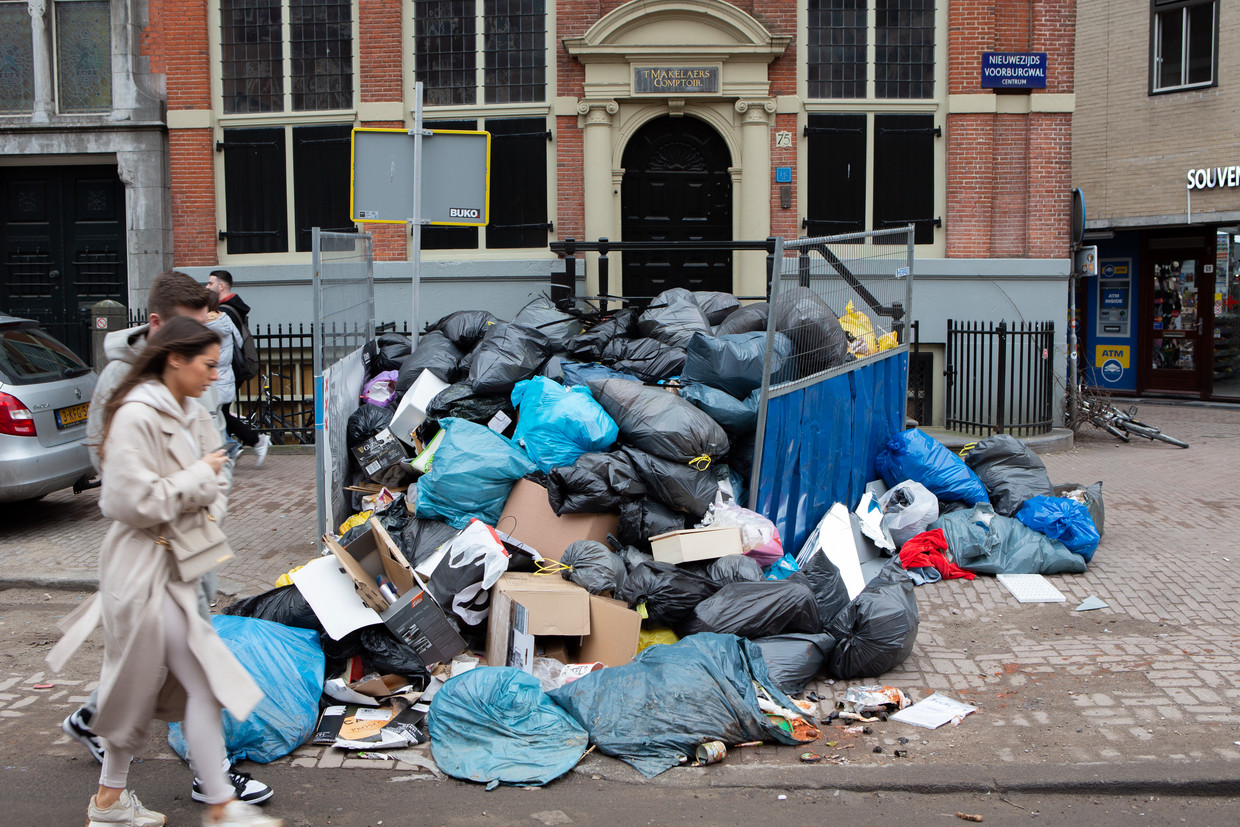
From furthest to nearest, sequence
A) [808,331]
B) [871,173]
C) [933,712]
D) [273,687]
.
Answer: [871,173] < [808,331] < [933,712] < [273,687]

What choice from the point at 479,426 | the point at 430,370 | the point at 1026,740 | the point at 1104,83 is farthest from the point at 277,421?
the point at 1104,83

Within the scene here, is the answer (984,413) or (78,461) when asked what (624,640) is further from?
(984,413)

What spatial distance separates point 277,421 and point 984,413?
813 cm

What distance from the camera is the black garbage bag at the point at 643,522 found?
18.5 ft

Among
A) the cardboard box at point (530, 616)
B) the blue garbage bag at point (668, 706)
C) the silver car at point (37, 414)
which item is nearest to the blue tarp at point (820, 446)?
the cardboard box at point (530, 616)

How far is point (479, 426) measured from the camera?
19.9 ft

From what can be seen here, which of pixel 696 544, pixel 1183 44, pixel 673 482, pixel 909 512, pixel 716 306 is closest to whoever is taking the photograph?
pixel 696 544

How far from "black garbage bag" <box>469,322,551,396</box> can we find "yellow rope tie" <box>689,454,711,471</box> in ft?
4.72

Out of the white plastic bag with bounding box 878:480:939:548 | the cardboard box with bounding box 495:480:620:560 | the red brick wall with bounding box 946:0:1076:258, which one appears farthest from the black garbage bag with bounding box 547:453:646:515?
the red brick wall with bounding box 946:0:1076:258

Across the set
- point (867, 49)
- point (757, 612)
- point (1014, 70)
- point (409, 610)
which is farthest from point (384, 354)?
point (1014, 70)

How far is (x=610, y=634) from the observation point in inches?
188

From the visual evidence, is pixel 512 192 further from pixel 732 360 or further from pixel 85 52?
pixel 732 360

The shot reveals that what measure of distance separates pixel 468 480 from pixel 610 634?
4.39 feet

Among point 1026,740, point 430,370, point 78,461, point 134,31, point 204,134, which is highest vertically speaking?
point 134,31
